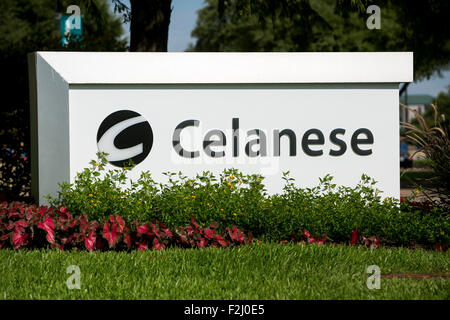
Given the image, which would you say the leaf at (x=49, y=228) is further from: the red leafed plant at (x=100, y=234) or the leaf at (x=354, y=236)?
the leaf at (x=354, y=236)

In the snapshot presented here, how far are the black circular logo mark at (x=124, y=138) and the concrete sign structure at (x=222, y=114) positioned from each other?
13 mm

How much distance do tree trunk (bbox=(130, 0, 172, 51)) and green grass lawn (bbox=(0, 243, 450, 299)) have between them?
4.49 metres

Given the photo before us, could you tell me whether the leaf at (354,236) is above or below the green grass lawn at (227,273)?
above

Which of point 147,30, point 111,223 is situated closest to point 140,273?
point 111,223

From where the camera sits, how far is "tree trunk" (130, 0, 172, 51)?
30.8 feet

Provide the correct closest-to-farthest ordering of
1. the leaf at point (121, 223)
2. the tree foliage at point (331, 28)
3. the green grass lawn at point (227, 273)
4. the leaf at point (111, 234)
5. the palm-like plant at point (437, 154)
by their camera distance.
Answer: the green grass lawn at point (227, 273)
the leaf at point (111, 234)
the leaf at point (121, 223)
the palm-like plant at point (437, 154)
the tree foliage at point (331, 28)

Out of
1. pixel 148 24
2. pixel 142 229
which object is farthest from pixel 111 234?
pixel 148 24

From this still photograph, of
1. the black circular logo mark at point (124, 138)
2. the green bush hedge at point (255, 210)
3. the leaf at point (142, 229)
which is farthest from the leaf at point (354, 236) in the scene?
the black circular logo mark at point (124, 138)

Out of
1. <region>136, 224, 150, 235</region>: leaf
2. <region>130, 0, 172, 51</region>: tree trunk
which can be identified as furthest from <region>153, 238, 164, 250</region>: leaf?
<region>130, 0, 172, 51</region>: tree trunk

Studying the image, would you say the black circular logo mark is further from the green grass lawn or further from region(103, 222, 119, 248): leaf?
the green grass lawn

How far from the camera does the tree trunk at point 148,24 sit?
9398 mm

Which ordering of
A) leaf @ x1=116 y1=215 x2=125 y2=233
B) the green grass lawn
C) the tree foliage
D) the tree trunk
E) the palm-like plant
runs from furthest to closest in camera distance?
the tree foliage < the tree trunk < the palm-like plant < leaf @ x1=116 y1=215 x2=125 y2=233 < the green grass lawn

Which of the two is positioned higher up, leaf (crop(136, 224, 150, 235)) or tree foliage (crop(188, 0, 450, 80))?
tree foliage (crop(188, 0, 450, 80))

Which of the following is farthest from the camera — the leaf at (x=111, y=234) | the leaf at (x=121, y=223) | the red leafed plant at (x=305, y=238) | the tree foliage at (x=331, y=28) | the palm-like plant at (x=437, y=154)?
the tree foliage at (x=331, y=28)
